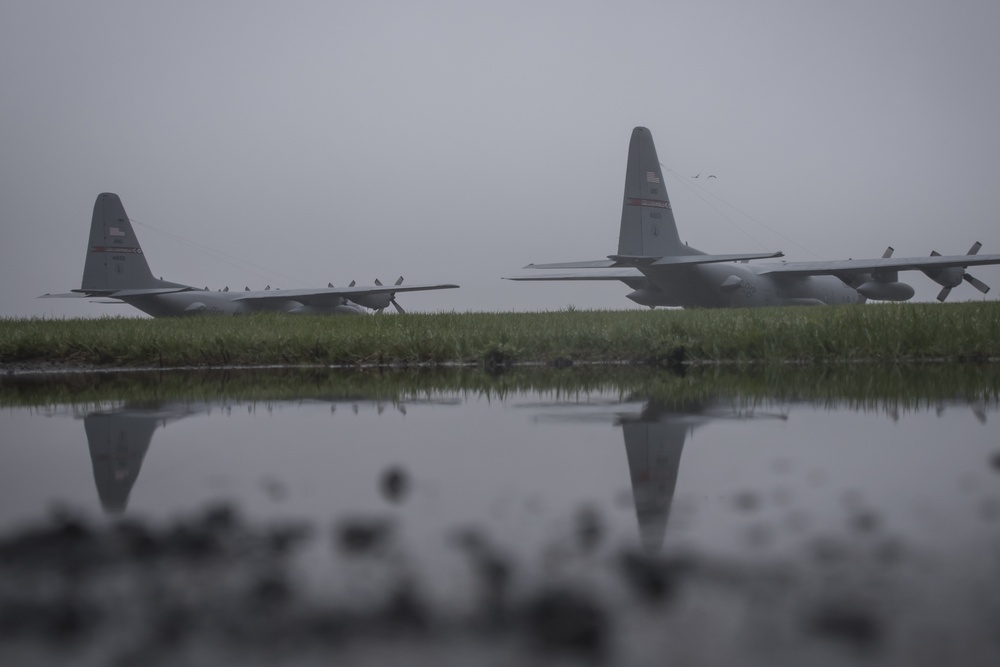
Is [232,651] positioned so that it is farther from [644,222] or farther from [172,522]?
[644,222]

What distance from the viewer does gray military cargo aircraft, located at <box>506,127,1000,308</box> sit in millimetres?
24234

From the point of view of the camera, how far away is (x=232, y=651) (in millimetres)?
1622

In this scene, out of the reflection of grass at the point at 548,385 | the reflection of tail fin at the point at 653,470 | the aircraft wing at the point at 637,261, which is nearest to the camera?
the reflection of tail fin at the point at 653,470

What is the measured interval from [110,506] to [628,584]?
172cm

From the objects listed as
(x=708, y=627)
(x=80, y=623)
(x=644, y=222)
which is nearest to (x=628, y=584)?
(x=708, y=627)

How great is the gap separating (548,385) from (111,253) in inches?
917

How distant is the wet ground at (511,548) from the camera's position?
1.65 metres

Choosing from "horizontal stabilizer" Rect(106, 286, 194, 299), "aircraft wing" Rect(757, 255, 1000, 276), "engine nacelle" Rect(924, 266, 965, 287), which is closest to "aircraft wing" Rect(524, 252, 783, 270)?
"aircraft wing" Rect(757, 255, 1000, 276)

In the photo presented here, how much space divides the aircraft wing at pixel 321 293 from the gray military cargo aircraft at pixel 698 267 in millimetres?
Answer: 4476

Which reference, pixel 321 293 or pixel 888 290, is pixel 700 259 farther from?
pixel 321 293

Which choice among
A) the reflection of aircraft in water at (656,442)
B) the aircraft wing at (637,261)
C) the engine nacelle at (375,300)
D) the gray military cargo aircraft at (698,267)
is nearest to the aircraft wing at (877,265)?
the gray military cargo aircraft at (698,267)

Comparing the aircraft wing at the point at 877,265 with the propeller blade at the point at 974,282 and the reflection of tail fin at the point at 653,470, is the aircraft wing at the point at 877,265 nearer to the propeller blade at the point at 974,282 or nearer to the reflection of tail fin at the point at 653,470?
→ the propeller blade at the point at 974,282

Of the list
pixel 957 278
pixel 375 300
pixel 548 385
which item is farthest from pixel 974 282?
pixel 548 385

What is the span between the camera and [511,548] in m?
2.23
